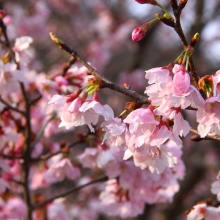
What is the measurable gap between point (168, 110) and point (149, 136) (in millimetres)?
98

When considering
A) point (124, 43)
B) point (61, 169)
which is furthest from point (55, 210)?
point (124, 43)

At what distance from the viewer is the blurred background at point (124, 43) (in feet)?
13.1

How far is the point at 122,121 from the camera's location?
46.4 inches

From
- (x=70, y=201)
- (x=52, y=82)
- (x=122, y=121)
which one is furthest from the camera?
(x=70, y=201)

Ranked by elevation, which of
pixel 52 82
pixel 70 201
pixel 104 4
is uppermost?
pixel 104 4

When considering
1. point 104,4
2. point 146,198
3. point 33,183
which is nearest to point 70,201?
point 33,183

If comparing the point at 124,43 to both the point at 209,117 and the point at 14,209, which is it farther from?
the point at 209,117

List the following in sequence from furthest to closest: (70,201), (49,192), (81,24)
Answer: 1. (81,24)
2. (49,192)
3. (70,201)

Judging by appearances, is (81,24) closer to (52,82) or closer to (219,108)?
(52,82)

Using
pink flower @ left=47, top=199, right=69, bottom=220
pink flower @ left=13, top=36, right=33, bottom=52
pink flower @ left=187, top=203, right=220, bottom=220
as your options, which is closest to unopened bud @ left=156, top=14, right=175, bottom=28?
pink flower @ left=187, top=203, right=220, bottom=220

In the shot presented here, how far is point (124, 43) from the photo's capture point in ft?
18.8

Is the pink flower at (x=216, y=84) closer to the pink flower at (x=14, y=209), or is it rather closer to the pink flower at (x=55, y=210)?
the pink flower at (x=14, y=209)

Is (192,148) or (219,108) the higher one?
(192,148)

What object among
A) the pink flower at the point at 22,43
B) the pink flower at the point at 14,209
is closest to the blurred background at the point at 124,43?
the pink flower at the point at 22,43
